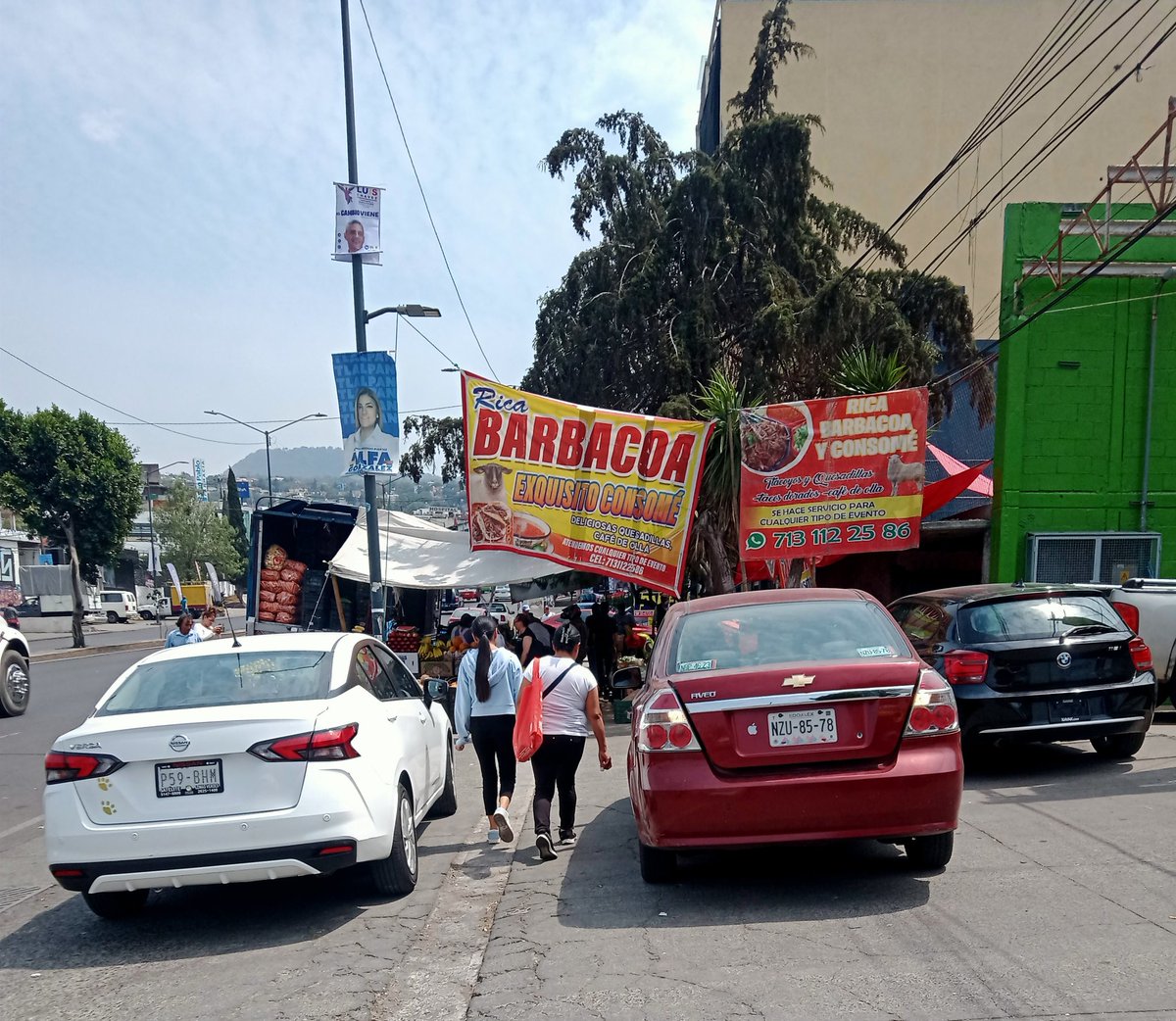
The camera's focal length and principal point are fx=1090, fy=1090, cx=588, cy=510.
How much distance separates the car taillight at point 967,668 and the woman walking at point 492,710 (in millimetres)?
3376

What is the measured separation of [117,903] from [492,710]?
2.60 meters

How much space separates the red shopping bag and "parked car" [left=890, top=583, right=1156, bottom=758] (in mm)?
3379

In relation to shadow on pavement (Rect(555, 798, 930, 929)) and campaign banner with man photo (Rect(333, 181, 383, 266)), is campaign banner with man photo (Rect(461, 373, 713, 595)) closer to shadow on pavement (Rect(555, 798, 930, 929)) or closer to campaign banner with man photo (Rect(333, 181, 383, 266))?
campaign banner with man photo (Rect(333, 181, 383, 266))

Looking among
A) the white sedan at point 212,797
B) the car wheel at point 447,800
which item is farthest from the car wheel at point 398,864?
the car wheel at point 447,800

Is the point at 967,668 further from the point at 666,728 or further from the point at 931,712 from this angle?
the point at 666,728

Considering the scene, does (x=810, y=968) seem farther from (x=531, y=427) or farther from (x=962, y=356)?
(x=962, y=356)

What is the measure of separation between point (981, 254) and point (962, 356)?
64.2ft

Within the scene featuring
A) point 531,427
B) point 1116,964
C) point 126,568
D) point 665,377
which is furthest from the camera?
point 126,568

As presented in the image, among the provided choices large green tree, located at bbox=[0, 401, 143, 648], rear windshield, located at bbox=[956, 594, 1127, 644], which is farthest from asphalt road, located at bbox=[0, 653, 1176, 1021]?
large green tree, located at bbox=[0, 401, 143, 648]

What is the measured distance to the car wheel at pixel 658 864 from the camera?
5777 mm

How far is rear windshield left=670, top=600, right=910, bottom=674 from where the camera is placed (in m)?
Answer: 5.81

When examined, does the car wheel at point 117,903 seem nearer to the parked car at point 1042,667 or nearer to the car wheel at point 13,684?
the parked car at point 1042,667

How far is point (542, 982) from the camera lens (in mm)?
4609

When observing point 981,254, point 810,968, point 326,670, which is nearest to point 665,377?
point 326,670
